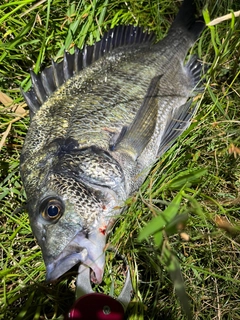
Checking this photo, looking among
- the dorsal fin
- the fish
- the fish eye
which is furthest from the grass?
the fish eye

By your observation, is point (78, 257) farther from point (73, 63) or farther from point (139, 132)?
point (73, 63)

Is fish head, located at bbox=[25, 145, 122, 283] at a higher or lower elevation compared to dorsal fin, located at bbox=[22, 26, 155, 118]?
lower

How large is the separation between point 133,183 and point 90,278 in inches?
24.1

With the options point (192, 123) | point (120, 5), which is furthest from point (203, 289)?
point (120, 5)

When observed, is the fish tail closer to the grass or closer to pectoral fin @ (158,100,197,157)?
the grass

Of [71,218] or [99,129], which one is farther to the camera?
[99,129]

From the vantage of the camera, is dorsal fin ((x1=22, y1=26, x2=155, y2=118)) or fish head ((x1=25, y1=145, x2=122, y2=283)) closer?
fish head ((x1=25, y1=145, x2=122, y2=283))

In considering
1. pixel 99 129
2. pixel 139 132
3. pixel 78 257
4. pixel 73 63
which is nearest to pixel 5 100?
pixel 73 63

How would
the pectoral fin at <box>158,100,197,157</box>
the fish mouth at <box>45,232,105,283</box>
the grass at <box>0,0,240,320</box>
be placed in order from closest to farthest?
the fish mouth at <box>45,232,105,283</box> → the grass at <box>0,0,240,320</box> → the pectoral fin at <box>158,100,197,157</box>

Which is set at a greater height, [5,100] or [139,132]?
[5,100]

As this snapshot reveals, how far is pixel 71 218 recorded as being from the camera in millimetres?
2402

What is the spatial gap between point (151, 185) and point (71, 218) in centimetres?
53

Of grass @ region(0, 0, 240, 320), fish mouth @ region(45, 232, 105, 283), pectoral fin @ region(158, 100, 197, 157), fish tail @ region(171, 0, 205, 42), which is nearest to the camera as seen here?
fish mouth @ region(45, 232, 105, 283)

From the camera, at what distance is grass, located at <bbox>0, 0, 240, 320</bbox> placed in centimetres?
273
